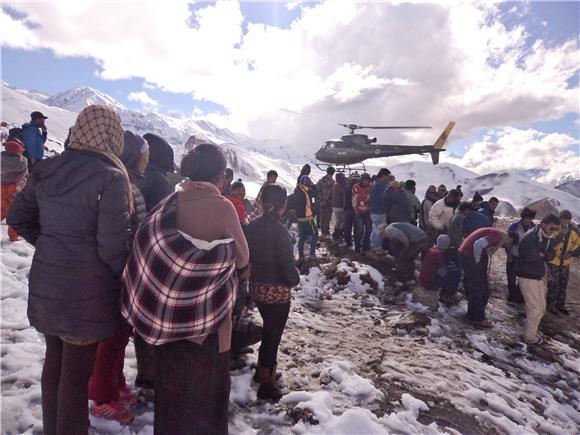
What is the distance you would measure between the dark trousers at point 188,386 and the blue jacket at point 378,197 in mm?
8064

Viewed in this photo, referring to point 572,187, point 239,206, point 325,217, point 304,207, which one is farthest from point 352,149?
point 572,187

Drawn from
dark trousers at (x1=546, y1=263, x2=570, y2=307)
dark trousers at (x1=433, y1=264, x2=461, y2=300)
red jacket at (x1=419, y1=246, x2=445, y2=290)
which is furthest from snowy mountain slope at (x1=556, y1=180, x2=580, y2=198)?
red jacket at (x1=419, y1=246, x2=445, y2=290)

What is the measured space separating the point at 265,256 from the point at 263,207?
1.82ft

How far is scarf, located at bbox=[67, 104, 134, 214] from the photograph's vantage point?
2475mm

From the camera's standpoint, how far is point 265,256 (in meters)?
3.85

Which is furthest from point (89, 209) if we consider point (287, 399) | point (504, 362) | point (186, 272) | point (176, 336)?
point (504, 362)

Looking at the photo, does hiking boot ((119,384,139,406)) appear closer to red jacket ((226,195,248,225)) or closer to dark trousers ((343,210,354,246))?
red jacket ((226,195,248,225))

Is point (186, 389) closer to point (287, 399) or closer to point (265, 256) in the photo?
point (265, 256)

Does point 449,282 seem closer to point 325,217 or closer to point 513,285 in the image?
point 513,285

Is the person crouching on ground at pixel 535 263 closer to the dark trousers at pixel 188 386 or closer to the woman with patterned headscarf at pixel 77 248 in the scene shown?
the dark trousers at pixel 188 386

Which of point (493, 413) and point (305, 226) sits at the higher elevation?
point (305, 226)

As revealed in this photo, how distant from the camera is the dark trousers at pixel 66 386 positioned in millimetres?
2455

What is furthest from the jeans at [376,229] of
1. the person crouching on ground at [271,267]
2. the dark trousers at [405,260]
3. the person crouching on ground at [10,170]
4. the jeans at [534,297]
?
the person crouching on ground at [10,170]

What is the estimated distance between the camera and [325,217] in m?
13.8
